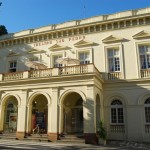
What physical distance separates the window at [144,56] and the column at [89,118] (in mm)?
5630

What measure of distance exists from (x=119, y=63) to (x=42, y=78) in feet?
22.5

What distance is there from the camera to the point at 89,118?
50.5ft

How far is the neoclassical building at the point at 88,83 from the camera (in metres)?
16.7

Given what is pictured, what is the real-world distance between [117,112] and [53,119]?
17.9ft

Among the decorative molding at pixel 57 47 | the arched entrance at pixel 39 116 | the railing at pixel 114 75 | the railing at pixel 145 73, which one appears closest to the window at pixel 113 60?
the railing at pixel 114 75

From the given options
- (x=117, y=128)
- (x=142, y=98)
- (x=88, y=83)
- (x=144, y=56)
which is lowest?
(x=117, y=128)

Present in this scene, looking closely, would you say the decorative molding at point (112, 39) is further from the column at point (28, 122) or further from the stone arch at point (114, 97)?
the column at point (28, 122)

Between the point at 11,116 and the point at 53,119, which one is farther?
the point at 11,116

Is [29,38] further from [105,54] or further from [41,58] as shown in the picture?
[105,54]

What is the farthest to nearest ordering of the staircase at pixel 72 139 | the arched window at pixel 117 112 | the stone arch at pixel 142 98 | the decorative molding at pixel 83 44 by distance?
the decorative molding at pixel 83 44 → the arched window at pixel 117 112 → the stone arch at pixel 142 98 → the staircase at pixel 72 139

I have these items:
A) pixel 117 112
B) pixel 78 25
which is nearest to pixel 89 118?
pixel 117 112

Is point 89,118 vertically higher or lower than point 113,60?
lower

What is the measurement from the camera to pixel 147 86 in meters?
17.8

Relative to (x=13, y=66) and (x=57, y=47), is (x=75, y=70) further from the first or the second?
(x=13, y=66)
